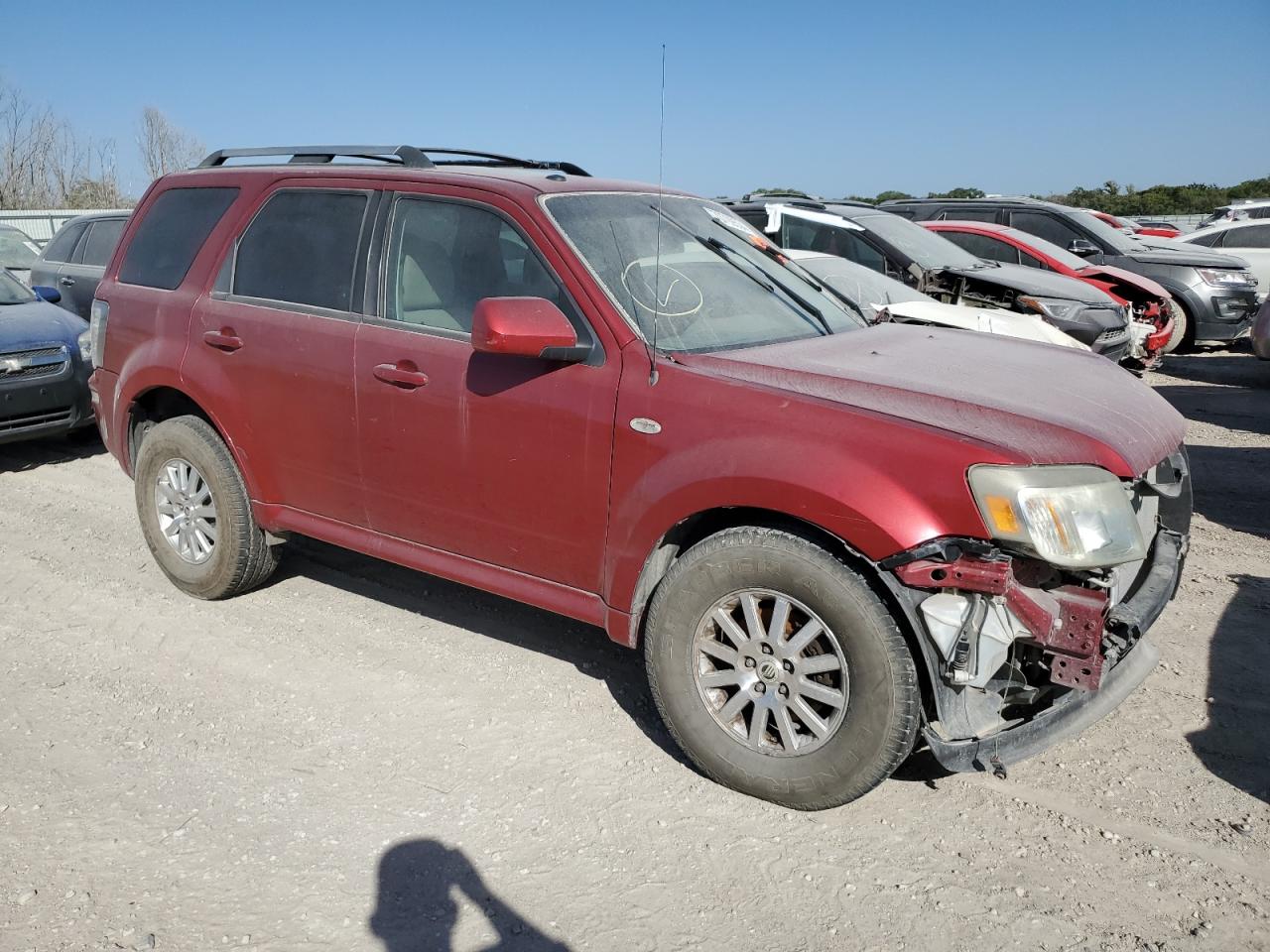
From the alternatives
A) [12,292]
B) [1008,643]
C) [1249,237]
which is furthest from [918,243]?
[1249,237]

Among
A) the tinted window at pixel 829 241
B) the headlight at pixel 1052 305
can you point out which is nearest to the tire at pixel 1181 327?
the headlight at pixel 1052 305

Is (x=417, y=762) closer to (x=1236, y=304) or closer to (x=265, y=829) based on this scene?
(x=265, y=829)

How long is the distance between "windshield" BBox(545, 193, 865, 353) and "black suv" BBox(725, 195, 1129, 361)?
4454 mm

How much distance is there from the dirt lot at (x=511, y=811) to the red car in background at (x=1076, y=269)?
21.2ft

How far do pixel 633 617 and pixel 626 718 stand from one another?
59cm

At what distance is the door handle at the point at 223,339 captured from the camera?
178 inches

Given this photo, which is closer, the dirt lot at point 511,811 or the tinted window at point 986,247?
the dirt lot at point 511,811

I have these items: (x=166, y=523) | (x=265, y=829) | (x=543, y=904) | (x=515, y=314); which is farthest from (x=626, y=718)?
(x=166, y=523)

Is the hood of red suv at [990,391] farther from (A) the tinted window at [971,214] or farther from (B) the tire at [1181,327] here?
(B) the tire at [1181,327]

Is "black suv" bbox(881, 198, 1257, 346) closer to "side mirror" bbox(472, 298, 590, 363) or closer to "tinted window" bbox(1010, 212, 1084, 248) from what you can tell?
"tinted window" bbox(1010, 212, 1084, 248)

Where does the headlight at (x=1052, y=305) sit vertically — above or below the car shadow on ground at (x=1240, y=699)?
above

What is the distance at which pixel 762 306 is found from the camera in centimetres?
410

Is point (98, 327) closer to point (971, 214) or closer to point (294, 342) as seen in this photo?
point (294, 342)

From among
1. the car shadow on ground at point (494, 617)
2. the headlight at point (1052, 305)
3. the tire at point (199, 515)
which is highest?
the headlight at point (1052, 305)
